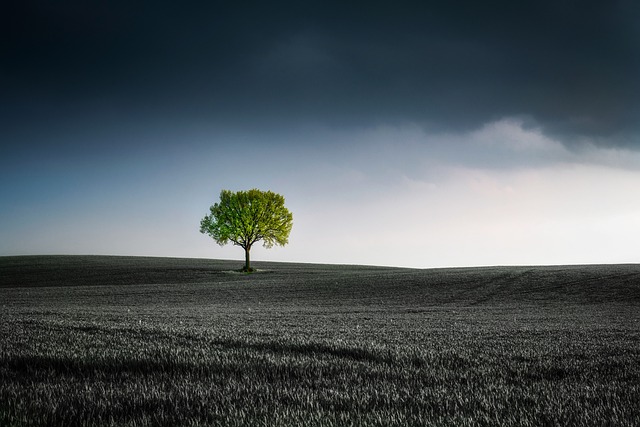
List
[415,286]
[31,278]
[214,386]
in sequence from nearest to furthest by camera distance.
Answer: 1. [214,386]
2. [415,286]
3. [31,278]

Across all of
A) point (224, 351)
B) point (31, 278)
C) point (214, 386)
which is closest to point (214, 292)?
point (31, 278)

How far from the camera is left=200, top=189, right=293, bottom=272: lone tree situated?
7612 centimetres

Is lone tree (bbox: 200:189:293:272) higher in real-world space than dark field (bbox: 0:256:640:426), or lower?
higher

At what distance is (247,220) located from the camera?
2987 inches

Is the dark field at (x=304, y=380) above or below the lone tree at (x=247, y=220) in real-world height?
below

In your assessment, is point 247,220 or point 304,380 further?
point 247,220

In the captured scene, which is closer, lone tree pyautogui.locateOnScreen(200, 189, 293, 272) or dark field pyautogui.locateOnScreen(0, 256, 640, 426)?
dark field pyautogui.locateOnScreen(0, 256, 640, 426)

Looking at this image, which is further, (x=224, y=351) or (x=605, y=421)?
(x=224, y=351)

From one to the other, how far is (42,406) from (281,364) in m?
3.62

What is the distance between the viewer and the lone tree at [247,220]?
7612cm

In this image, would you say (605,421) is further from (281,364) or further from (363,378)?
(281,364)

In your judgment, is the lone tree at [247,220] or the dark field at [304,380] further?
the lone tree at [247,220]

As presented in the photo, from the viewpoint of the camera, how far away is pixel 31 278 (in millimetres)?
68875

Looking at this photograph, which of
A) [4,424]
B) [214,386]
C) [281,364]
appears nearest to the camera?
[4,424]
